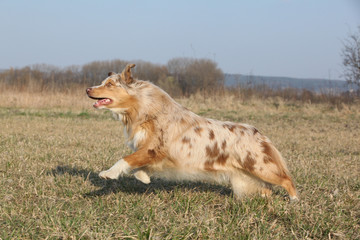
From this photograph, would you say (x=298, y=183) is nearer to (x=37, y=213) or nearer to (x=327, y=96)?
(x=37, y=213)

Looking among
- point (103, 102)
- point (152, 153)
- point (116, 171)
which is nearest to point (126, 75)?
point (103, 102)

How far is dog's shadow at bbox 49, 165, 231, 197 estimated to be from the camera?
5.04 m

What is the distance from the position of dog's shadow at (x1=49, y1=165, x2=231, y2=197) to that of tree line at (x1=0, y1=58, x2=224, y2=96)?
1516 centimetres

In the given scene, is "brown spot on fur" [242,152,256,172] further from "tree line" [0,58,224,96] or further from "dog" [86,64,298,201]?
"tree line" [0,58,224,96]

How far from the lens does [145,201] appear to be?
14.6 feet

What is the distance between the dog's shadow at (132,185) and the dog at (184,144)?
576 mm

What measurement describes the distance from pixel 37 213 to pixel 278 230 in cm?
237

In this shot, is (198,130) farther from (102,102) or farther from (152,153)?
(102,102)

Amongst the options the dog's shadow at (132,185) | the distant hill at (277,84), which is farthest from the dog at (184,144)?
the distant hill at (277,84)

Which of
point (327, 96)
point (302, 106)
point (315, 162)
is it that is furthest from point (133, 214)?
point (327, 96)

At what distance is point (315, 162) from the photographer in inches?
283

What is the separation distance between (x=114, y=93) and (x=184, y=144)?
1013 millimetres

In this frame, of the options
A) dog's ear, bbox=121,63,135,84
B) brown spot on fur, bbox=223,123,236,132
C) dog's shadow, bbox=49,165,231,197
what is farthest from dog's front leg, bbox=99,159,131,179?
brown spot on fur, bbox=223,123,236,132

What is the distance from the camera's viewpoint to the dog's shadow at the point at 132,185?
5.04 meters
